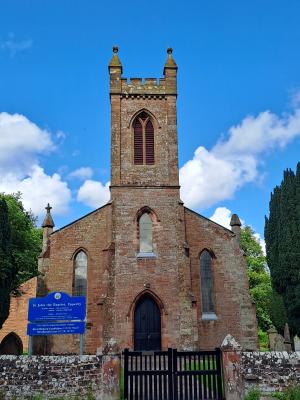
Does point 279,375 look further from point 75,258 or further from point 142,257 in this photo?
point 75,258

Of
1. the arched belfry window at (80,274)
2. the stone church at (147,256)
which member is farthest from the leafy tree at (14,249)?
the stone church at (147,256)

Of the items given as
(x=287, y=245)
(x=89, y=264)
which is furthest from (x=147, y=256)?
(x=287, y=245)

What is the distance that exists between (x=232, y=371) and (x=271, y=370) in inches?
42.9

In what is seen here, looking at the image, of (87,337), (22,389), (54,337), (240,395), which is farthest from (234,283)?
(22,389)

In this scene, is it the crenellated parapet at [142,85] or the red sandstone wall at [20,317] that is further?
the red sandstone wall at [20,317]

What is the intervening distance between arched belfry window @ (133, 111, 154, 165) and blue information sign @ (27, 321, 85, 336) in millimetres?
12659

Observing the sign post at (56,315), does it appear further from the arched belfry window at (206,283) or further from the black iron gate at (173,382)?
the arched belfry window at (206,283)

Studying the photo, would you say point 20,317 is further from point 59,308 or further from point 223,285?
point 59,308

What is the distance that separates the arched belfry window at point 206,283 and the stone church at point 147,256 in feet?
0.19

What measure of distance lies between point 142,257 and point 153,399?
483 inches

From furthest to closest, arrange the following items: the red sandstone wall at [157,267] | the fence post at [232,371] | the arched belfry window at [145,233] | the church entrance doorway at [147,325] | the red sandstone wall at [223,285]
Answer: the arched belfry window at [145,233]
the red sandstone wall at [223,285]
the church entrance doorway at [147,325]
the red sandstone wall at [157,267]
the fence post at [232,371]

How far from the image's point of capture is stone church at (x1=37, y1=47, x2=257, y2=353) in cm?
2314

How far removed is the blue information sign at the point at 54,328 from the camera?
52.0 feet

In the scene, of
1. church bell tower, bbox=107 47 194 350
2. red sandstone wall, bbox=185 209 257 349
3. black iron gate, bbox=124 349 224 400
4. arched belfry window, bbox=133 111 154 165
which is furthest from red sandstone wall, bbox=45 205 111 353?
black iron gate, bbox=124 349 224 400
